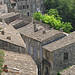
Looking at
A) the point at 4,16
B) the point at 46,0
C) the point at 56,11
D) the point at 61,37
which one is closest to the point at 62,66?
the point at 61,37

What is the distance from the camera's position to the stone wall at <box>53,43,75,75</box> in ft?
125

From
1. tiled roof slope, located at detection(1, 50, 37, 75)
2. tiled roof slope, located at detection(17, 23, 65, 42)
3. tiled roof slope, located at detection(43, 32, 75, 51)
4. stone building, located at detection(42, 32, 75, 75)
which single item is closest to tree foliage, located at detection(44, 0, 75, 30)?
tiled roof slope, located at detection(17, 23, 65, 42)

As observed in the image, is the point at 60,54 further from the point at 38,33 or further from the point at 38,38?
the point at 38,33

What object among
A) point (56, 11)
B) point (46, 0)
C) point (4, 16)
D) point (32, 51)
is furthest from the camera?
point (46, 0)

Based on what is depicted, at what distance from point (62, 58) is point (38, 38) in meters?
6.87

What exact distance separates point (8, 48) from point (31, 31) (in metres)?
24.0

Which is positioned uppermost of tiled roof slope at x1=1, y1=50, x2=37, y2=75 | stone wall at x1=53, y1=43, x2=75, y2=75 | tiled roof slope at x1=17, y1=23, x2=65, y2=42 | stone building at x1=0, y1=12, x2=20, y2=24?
tiled roof slope at x1=1, y1=50, x2=37, y2=75

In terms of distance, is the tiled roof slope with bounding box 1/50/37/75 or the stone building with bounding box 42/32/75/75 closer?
the tiled roof slope with bounding box 1/50/37/75

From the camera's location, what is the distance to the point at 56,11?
79.0 meters

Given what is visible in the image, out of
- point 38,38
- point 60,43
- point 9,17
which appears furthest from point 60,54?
point 9,17

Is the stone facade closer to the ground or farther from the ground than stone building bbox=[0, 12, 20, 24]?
closer to the ground

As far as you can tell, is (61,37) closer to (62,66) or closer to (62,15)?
(62,66)

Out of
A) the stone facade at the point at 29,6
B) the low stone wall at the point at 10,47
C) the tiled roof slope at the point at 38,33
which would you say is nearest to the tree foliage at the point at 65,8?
the stone facade at the point at 29,6

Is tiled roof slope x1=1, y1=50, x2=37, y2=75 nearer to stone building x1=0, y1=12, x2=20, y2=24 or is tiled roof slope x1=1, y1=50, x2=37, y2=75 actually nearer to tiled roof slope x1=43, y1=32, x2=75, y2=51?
tiled roof slope x1=43, y1=32, x2=75, y2=51
